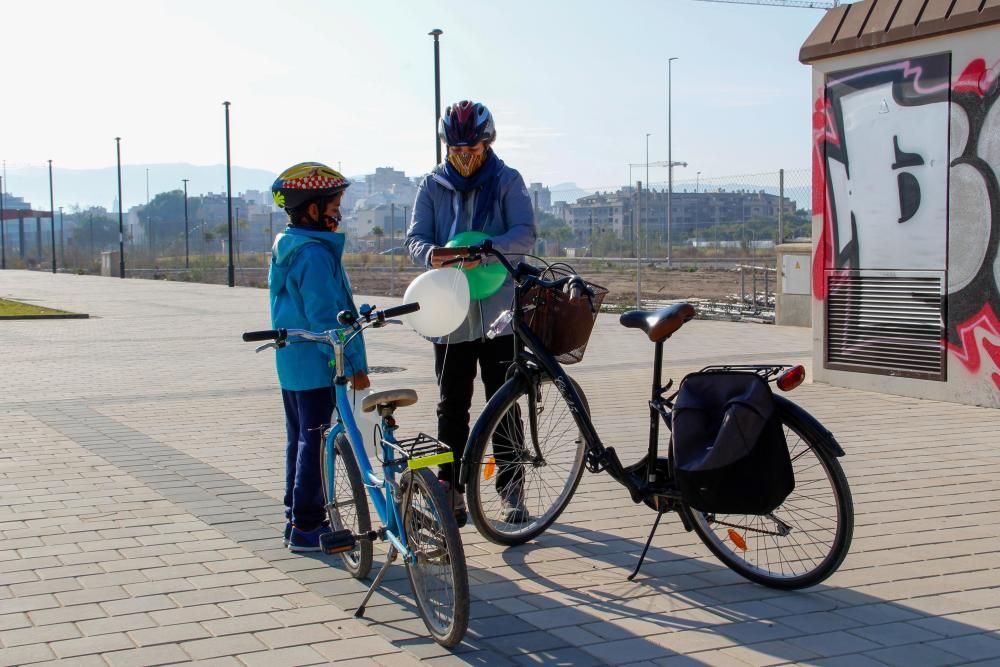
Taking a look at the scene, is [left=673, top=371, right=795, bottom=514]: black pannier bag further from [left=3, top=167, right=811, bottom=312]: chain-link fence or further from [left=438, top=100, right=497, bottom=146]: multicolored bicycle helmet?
[left=3, top=167, right=811, bottom=312]: chain-link fence

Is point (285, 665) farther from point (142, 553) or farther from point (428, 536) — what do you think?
point (142, 553)

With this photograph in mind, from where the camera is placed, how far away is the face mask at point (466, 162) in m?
5.38

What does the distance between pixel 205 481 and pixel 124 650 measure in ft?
9.09

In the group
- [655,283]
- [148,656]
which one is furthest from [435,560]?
[655,283]

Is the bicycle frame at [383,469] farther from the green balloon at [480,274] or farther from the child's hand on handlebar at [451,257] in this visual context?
the green balloon at [480,274]

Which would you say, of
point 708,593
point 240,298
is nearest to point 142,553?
point 708,593

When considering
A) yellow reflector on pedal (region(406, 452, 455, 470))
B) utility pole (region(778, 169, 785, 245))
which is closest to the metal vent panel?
yellow reflector on pedal (region(406, 452, 455, 470))

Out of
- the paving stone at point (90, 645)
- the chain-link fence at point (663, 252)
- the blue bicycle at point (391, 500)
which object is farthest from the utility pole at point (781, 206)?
the paving stone at point (90, 645)

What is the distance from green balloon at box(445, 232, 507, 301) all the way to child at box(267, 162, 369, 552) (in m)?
0.55

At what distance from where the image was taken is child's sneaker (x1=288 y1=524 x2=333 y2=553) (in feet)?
17.0

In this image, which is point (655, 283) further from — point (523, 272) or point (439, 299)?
point (439, 299)

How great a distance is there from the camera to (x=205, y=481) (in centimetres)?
670

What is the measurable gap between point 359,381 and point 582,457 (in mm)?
1173

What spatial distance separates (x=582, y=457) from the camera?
520cm
